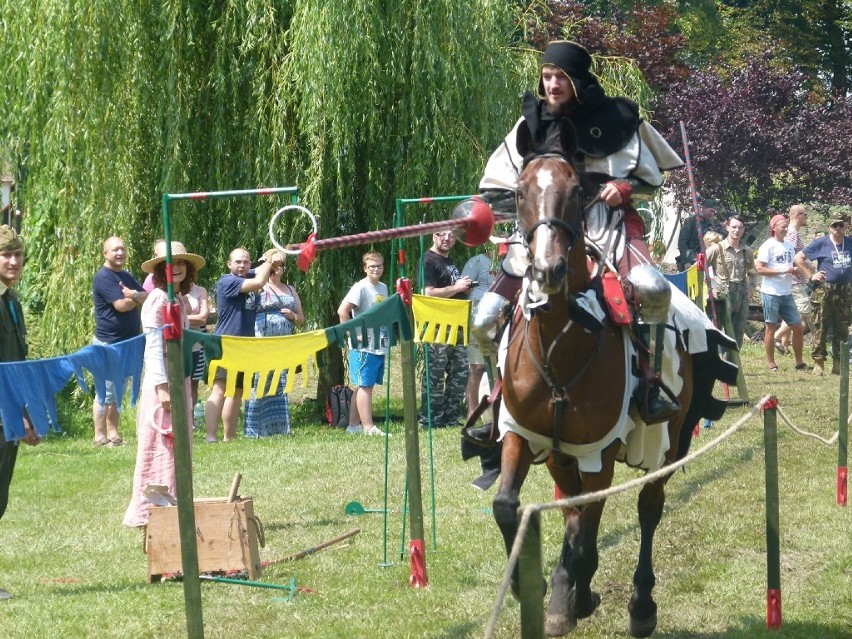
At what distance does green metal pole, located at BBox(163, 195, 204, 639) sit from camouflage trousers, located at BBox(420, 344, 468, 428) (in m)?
9.17

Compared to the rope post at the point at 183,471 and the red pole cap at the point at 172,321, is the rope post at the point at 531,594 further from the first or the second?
the red pole cap at the point at 172,321

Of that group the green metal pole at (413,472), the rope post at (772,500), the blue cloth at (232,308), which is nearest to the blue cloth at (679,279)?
the blue cloth at (232,308)

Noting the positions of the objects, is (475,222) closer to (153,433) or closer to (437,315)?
(153,433)

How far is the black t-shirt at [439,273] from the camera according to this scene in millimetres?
14062

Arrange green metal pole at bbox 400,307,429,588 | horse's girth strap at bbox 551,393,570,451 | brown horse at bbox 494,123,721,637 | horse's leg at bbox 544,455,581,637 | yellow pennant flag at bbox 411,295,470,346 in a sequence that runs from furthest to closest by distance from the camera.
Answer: yellow pennant flag at bbox 411,295,470,346 → green metal pole at bbox 400,307,429,588 → horse's leg at bbox 544,455,581,637 → horse's girth strap at bbox 551,393,570,451 → brown horse at bbox 494,123,721,637

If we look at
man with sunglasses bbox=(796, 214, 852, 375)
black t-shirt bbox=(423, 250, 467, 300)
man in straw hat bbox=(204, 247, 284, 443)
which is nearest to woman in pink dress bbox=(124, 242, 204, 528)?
man in straw hat bbox=(204, 247, 284, 443)

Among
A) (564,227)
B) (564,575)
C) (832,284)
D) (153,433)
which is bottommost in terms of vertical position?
(832,284)

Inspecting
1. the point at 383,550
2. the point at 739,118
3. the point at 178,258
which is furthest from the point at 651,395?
the point at 739,118

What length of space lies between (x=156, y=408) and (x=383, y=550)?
194 centimetres

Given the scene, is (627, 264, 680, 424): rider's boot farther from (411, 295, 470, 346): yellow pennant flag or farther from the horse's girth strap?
(411, 295, 470, 346): yellow pennant flag

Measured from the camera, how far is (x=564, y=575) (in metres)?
6.69

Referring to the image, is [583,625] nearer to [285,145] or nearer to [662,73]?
[285,145]

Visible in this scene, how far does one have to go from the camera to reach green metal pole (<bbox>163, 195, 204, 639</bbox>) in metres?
5.63

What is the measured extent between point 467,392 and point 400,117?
3737 millimetres
